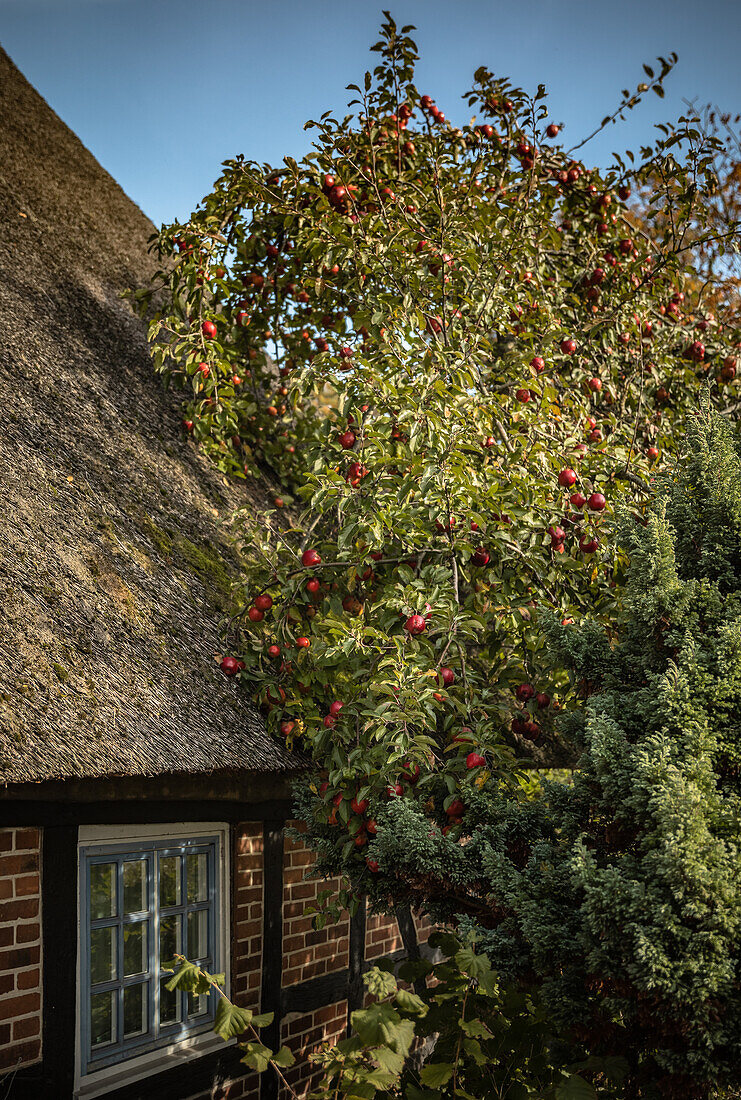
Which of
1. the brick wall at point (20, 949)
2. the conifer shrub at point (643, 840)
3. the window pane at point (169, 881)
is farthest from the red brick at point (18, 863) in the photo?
the conifer shrub at point (643, 840)

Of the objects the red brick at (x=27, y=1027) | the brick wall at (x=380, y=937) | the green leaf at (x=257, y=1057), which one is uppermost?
the green leaf at (x=257, y=1057)

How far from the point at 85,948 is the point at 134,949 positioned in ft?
1.22

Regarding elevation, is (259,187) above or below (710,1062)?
above

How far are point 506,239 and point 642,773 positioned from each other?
3066 mm

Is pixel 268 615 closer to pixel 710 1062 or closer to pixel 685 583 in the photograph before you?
pixel 685 583

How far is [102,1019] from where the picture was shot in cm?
345

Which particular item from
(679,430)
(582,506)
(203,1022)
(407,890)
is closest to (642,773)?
(407,890)

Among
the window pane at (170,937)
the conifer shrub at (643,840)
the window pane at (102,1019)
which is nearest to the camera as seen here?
the conifer shrub at (643,840)

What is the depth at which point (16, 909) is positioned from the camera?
2.97 m

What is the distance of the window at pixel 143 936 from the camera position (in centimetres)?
341

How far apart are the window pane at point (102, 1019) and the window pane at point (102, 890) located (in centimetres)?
32

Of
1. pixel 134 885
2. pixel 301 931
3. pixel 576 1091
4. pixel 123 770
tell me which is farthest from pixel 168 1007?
pixel 576 1091

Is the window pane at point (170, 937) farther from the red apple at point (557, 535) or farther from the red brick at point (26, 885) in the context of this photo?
the red apple at point (557, 535)

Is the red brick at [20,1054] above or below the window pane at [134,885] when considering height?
below
